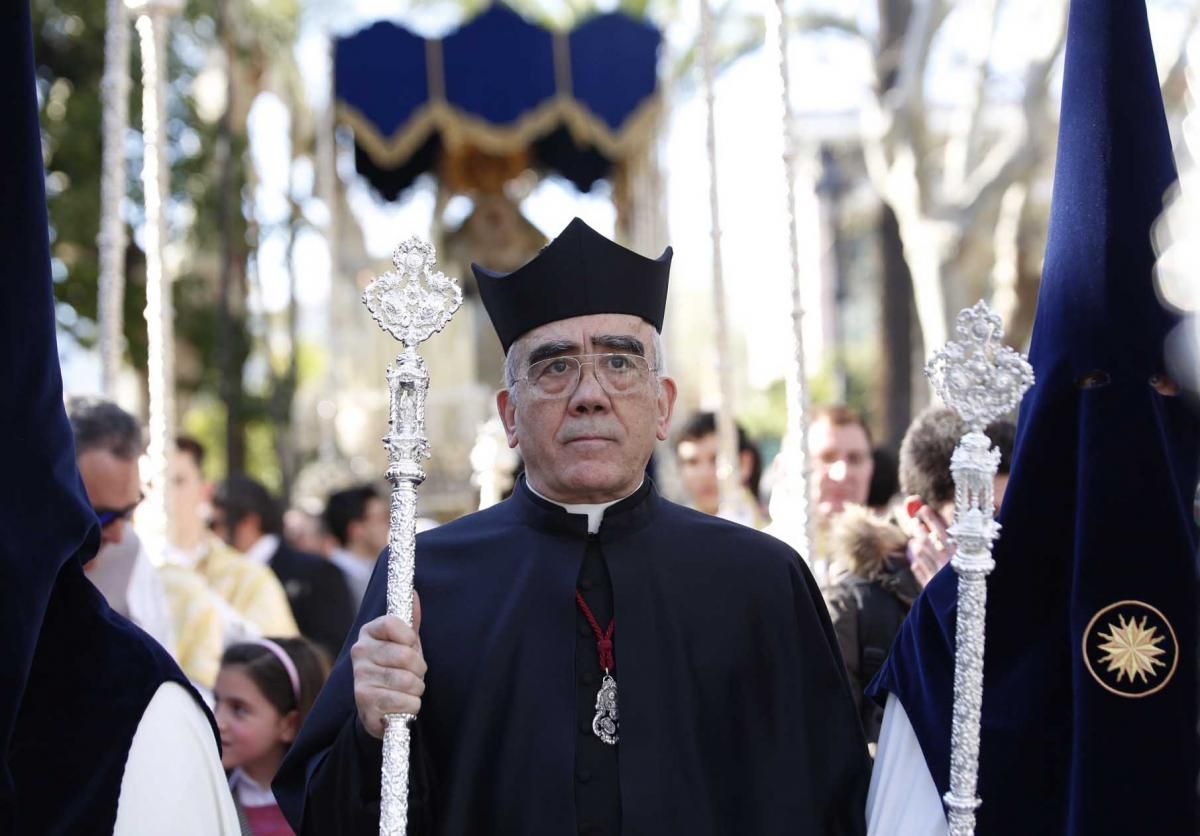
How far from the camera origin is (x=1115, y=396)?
259 cm

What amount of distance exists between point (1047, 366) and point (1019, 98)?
10442 millimetres

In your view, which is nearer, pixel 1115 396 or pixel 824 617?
pixel 1115 396

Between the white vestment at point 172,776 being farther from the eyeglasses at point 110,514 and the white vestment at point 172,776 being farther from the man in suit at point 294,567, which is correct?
the man in suit at point 294,567

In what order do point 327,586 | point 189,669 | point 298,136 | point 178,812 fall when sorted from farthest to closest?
1. point 298,136
2. point 327,586
3. point 189,669
4. point 178,812

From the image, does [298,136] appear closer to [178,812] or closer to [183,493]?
[183,493]

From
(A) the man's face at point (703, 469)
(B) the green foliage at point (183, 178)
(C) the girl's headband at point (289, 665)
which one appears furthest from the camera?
(B) the green foliage at point (183, 178)

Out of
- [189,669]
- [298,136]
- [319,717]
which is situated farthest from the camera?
[298,136]

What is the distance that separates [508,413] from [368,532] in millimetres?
5051

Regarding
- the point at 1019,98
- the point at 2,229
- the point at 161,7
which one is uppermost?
the point at 1019,98

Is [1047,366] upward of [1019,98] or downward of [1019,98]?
downward

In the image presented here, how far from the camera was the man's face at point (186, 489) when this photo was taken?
6.13 m

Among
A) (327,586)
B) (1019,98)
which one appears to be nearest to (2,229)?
(327,586)

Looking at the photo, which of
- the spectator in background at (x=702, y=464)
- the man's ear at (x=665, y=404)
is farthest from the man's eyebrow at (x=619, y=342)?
the spectator in background at (x=702, y=464)

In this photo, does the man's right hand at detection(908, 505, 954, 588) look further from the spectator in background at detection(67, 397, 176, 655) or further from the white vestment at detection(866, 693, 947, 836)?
the spectator in background at detection(67, 397, 176, 655)
